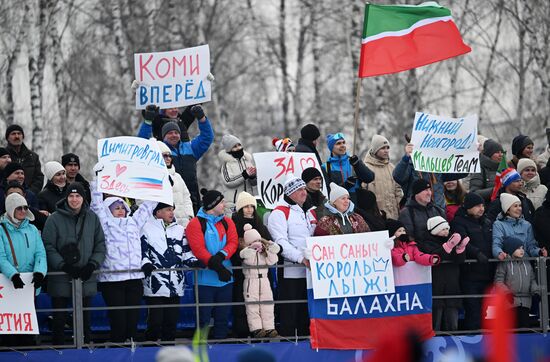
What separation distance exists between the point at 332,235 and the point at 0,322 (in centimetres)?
341

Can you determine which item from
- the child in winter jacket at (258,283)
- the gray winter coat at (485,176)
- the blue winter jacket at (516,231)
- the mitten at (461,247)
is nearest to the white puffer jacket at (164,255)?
the child in winter jacket at (258,283)

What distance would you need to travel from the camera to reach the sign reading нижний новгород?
55.1 feet

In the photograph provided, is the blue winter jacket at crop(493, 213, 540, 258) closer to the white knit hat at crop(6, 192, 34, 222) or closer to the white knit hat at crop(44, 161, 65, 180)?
the white knit hat at crop(44, 161, 65, 180)

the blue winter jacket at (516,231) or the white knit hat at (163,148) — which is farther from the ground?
the white knit hat at (163,148)

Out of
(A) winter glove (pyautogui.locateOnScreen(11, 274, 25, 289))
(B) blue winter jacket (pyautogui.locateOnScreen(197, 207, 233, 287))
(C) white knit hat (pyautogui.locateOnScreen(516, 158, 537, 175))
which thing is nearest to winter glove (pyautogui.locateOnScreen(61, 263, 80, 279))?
(A) winter glove (pyautogui.locateOnScreen(11, 274, 25, 289))

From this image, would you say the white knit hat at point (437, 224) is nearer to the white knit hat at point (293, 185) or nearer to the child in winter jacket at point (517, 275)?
the child in winter jacket at point (517, 275)

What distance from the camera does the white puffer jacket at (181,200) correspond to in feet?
53.2

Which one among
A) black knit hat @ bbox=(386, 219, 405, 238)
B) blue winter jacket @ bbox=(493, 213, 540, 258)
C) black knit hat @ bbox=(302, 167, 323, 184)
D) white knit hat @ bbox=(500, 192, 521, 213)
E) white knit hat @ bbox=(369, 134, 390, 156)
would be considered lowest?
blue winter jacket @ bbox=(493, 213, 540, 258)

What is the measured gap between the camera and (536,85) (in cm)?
3272

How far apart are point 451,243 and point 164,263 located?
2915 mm

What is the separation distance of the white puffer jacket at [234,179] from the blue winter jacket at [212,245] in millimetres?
1425

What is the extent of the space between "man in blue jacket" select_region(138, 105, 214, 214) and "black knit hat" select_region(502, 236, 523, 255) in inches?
137

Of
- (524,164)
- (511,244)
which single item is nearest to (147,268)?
(511,244)

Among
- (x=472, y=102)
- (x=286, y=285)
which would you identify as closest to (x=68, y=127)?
(x=472, y=102)
